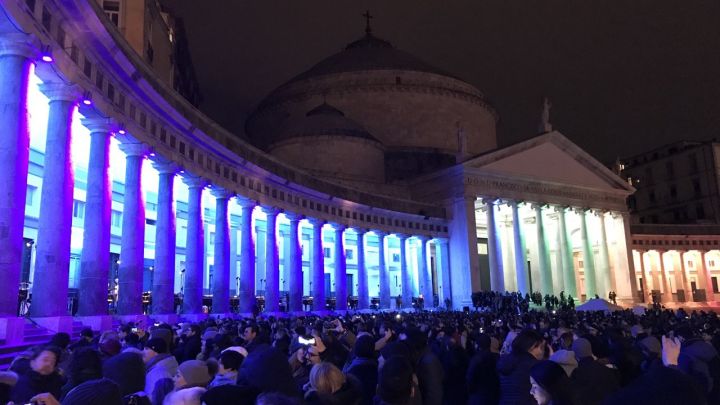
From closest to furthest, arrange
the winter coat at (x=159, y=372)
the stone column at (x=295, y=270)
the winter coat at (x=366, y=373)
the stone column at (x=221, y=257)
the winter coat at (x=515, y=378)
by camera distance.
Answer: the winter coat at (x=159, y=372) → the winter coat at (x=515, y=378) → the winter coat at (x=366, y=373) → the stone column at (x=221, y=257) → the stone column at (x=295, y=270)

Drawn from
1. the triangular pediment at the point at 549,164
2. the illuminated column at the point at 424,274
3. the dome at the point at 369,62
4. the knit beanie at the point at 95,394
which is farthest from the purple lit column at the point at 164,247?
the dome at the point at 369,62

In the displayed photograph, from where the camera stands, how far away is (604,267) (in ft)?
185

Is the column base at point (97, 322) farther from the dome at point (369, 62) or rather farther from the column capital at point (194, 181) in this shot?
the dome at point (369, 62)

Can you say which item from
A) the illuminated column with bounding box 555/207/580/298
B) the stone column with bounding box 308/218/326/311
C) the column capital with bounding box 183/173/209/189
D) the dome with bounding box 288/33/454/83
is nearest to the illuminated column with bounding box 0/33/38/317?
the column capital with bounding box 183/173/209/189

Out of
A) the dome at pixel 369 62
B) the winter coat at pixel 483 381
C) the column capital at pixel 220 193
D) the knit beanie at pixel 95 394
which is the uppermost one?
the dome at pixel 369 62

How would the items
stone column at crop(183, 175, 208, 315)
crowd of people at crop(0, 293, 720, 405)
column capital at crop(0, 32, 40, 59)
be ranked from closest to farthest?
crowd of people at crop(0, 293, 720, 405) → column capital at crop(0, 32, 40, 59) → stone column at crop(183, 175, 208, 315)

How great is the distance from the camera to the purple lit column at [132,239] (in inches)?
781

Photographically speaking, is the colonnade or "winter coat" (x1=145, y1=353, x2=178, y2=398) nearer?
"winter coat" (x1=145, y1=353, x2=178, y2=398)

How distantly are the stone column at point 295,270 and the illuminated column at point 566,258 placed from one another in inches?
1077

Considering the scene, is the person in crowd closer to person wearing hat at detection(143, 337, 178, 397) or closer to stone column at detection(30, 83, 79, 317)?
person wearing hat at detection(143, 337, 178, 397)

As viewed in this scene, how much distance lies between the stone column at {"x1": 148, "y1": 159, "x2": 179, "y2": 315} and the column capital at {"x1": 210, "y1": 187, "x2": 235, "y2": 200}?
4971 mm

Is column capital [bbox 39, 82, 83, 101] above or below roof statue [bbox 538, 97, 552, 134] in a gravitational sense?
below

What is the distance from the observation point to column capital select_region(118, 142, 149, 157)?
68.1ft

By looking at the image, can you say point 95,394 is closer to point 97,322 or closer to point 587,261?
point 97,322
